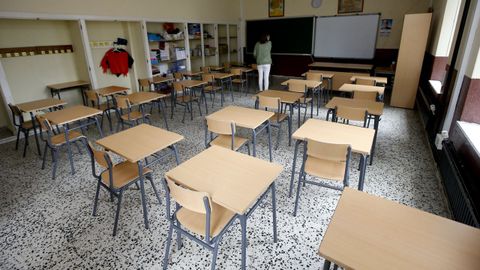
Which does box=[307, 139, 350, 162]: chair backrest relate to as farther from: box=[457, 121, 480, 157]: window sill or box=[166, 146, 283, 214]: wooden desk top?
box=[457, 121, 480, 157]: window sill

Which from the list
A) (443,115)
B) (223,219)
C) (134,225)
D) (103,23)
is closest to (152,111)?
(103,23)

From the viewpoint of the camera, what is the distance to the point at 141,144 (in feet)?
7.45

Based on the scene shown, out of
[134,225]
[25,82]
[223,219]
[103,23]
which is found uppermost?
[103,23]

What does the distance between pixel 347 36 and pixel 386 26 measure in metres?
1.00

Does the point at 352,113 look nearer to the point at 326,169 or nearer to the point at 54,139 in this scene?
the point at 326,169

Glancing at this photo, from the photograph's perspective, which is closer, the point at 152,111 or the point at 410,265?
the point at 410,265

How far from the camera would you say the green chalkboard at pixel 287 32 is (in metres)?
8.12

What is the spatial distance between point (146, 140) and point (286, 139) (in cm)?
233

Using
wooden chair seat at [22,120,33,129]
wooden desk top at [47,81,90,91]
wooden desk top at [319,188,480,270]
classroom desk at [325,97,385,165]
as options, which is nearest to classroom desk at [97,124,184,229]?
wooden desk top at [319,188,480,270]

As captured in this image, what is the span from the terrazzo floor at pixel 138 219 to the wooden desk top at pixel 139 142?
67 cm

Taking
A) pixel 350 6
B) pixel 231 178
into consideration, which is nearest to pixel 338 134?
pixel 231 178

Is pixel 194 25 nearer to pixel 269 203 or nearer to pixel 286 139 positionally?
pixel 286 139

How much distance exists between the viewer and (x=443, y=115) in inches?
122

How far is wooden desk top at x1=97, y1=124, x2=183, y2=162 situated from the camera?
211 cm
